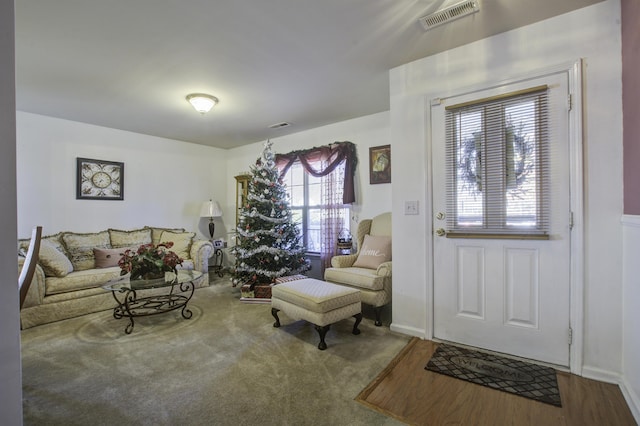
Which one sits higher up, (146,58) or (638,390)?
(146,58)

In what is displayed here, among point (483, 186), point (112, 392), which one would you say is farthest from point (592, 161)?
point (112, 392)

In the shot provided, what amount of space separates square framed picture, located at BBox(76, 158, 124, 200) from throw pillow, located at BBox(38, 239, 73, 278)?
1091mm

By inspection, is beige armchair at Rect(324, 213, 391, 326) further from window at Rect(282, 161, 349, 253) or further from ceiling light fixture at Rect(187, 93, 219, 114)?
ceiling light fixture at Rect(187, 93, 219, 114)

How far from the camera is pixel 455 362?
2213mm

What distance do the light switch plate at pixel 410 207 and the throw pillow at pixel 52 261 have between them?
3887 millimetres

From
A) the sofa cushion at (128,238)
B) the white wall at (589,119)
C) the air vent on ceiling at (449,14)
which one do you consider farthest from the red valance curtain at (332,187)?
the sofa cushion at (128,238)

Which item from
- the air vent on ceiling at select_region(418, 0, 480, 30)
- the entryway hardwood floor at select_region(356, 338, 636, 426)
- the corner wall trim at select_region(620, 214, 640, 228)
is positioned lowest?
the entryway hardwood floor at select_region(356, 338, 636, 426)

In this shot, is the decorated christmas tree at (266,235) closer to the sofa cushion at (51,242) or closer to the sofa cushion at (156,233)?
the sofa cushion at (156,233)

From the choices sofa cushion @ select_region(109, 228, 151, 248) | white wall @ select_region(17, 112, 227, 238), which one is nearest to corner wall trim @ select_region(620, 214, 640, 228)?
sofa cushion @ select_region(109, 228, 151, 248)

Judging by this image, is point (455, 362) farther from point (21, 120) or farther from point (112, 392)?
point (21, 120)

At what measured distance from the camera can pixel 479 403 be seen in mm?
1758

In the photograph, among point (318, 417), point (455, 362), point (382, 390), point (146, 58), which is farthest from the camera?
point (146, 58)

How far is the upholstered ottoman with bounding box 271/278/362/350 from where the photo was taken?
2480mm

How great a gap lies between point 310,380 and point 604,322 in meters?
1.99
